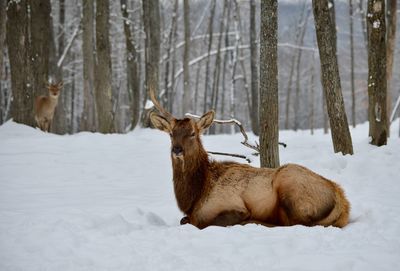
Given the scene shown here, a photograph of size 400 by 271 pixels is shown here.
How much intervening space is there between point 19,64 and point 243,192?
1158cm

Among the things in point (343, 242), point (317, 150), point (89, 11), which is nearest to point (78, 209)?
point (343, 242)

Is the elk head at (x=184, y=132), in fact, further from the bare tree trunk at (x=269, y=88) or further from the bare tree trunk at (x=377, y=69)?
the bare tree trunk at (x=377, y=69)

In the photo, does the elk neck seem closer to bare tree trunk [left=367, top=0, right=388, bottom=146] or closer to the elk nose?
the elk nose

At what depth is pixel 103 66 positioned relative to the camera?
46.9ft

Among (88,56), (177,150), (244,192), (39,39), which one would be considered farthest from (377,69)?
(39,39)

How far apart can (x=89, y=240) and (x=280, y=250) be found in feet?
5.93

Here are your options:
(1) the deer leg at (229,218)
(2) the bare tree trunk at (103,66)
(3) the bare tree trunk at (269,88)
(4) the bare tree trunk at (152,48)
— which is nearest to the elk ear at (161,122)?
(1) the deer leg at (229,218)

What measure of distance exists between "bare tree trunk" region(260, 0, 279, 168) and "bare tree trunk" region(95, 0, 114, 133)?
26.9ft

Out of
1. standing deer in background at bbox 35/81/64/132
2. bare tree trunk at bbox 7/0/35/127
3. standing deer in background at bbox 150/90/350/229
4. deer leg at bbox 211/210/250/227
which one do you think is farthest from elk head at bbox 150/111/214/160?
standing deer in background at bbox 35/81/64/132

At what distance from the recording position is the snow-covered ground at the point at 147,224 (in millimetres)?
3572

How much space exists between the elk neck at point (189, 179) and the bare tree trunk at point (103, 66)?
30.3ft

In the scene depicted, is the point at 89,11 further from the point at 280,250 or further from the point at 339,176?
the point at 280,250

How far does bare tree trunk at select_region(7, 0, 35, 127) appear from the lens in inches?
565

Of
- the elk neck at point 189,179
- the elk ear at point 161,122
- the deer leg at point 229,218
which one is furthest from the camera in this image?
the elk ear at point 161,122
